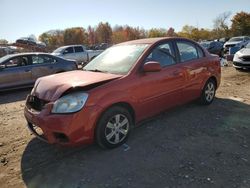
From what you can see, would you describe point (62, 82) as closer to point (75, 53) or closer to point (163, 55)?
point (163, 55)

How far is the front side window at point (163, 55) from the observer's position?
5.11 meters

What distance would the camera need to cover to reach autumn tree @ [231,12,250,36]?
7131 cm

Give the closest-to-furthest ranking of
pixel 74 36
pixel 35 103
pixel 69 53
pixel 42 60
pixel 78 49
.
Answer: pixel 35 103 < pixel 42 60 < pixel 69 53 < pixel 78 49 < pixel 74 36

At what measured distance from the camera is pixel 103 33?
286 feet

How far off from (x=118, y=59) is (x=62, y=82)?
49.5 inches

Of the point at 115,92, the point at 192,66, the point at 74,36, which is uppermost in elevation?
the point at 74,36

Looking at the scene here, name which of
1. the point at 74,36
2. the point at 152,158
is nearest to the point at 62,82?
the point at 152,158

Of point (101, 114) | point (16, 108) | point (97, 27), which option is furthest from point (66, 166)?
point (97, 27)

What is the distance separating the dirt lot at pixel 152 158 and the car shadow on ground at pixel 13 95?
3.06m

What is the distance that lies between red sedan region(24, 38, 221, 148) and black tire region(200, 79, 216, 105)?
0.24 metres

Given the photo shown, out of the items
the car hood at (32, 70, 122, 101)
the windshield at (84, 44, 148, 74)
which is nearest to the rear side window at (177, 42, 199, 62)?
the windshield at (84, 44, 148, 74)

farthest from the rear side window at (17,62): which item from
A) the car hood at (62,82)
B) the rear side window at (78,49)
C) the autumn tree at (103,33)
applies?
the autumn tree at (103,33)

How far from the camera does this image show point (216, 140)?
4.64 metres

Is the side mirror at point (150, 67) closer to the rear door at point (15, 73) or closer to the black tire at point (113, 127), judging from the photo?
the black tire at point (113, 127)
